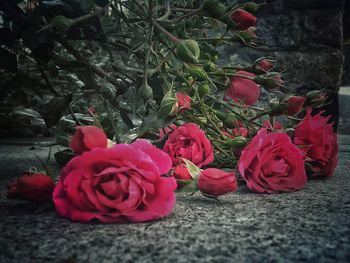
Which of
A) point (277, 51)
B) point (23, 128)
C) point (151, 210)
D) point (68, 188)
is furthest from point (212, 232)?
point (23, 128)

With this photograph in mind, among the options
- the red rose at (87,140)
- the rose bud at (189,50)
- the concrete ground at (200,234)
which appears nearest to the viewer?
the concrete ground at (200,234)

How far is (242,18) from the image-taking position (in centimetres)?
75

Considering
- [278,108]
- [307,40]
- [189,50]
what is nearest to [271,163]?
[278,108]

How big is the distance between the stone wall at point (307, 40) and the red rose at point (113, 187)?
Answer: 136 centimetres

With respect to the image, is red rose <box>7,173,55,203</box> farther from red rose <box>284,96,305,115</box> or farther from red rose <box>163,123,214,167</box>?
red rose <box>284,96,305,115</box>

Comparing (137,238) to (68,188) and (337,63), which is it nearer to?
(68,188)

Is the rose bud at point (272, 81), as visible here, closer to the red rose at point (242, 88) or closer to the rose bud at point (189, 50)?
the red rose at point (242, 88)

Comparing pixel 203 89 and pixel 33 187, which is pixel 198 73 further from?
pixel 33 187

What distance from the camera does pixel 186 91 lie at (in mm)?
855

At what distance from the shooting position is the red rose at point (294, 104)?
0.80 m

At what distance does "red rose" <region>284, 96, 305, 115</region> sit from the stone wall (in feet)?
3.47

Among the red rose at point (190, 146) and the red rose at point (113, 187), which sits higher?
the red rose at point (190, 146)

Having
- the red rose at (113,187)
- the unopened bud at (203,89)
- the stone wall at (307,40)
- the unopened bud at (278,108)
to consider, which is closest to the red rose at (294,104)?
the unopened bud at (278,108)

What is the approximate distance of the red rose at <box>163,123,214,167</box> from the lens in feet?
2.72
